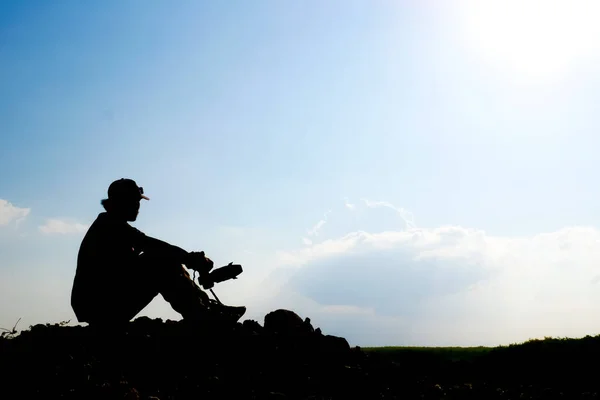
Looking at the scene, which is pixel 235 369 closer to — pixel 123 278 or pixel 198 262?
pixel 198 262

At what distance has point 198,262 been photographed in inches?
364

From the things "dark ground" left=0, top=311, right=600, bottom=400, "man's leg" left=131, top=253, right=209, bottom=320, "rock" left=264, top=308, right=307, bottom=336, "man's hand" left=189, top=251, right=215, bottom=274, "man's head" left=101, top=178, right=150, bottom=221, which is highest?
"man's head" left=101, top=178, right=150, bottom=221

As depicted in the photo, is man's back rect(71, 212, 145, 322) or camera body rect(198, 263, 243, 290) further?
camera body rect(198, 263, 243, 290)

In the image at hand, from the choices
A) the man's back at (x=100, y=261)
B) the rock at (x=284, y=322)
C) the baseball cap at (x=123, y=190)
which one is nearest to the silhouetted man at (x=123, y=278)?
the man's back at (x=100, y=261)

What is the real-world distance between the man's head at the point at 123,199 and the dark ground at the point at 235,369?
2.13 meters

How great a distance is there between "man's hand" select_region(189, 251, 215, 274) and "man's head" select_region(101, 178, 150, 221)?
4.46 ft

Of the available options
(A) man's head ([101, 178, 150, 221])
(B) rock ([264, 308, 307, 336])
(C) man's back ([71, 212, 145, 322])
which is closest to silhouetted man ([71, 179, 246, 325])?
(C) man's back ([71, 212, 145, 322])

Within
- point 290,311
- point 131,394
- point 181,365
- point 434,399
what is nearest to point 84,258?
point 181,365

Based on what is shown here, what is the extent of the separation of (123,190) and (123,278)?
161cm

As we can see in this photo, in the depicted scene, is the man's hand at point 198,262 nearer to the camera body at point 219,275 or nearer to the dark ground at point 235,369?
the camera body at point 219,275

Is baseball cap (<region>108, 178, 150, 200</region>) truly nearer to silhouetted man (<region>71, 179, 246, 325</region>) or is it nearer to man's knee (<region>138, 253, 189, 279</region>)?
silhouetted man (<region>71, 179, 246, 325</region>)

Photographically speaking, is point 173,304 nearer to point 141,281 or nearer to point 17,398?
point 141,281

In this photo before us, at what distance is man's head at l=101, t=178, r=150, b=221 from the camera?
9.20 m

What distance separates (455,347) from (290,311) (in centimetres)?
902
